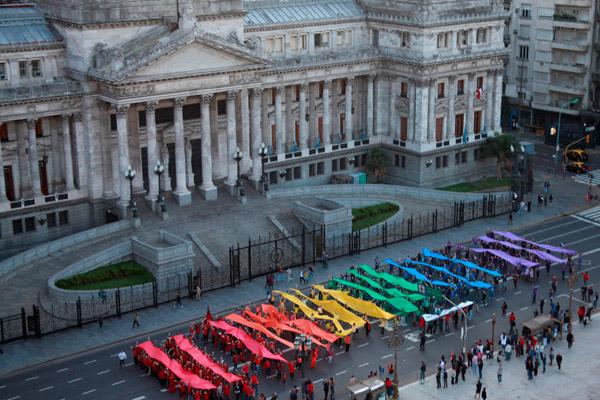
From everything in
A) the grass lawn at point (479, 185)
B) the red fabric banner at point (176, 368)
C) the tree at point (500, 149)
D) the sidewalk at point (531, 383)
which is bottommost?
the sidewalk at point (531, 383)

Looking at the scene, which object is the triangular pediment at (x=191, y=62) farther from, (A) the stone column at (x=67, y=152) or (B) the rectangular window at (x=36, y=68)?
(B) the rectangular window at (x=36, y=68)

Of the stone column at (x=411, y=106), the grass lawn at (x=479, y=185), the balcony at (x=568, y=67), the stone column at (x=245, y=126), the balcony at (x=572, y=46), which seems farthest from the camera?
the balcony at (x=568, y=67)

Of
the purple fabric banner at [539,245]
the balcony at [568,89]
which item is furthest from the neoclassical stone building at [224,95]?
the purple fabric banner at [539,245]

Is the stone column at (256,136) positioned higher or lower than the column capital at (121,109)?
lower

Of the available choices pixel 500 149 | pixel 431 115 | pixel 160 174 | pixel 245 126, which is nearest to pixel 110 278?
pixel 160 174

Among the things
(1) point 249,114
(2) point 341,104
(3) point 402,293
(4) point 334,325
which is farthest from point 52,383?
(2) point 341,104

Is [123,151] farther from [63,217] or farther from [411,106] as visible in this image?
[411,106]

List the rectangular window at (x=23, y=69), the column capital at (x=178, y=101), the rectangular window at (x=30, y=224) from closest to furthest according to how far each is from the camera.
Answer: the rectangular window at (x=23, y=69) → the rectangular window at (x=30, y=224) → the column capital at (x=178, y=101)
